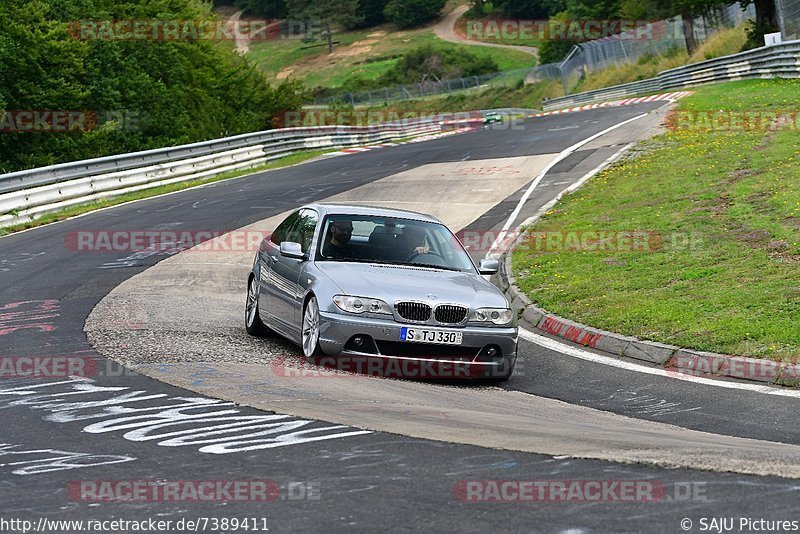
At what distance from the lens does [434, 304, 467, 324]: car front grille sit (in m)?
10.0

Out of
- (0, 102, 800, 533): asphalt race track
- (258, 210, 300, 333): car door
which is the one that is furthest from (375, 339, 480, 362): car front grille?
(258, 210, 300, 333): car door

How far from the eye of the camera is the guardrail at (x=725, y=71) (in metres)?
39.5

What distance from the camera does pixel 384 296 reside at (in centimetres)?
1001

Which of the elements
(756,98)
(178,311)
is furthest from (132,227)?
(756,98)

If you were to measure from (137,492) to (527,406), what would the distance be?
410 cm

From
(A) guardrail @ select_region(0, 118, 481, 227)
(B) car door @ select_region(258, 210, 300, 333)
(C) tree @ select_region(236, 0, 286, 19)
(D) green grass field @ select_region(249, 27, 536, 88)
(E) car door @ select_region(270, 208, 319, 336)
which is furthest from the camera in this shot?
(C) tree @ select_region(236, 0, 286, 19)

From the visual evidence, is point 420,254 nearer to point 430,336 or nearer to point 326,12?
point 430,336

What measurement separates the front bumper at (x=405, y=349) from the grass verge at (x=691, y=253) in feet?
6.86

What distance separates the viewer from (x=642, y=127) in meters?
32.9

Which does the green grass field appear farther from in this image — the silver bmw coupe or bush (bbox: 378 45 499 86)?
the silver bmw coupe

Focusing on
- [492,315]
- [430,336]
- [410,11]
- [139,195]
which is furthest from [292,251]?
[410,11]

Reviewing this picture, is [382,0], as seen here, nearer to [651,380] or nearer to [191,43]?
[191,43]

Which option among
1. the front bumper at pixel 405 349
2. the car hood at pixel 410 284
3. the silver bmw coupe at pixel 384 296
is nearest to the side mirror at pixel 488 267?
the silver bmw coupe at pixel 384 296

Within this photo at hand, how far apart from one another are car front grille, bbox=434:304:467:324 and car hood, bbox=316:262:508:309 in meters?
0.05
